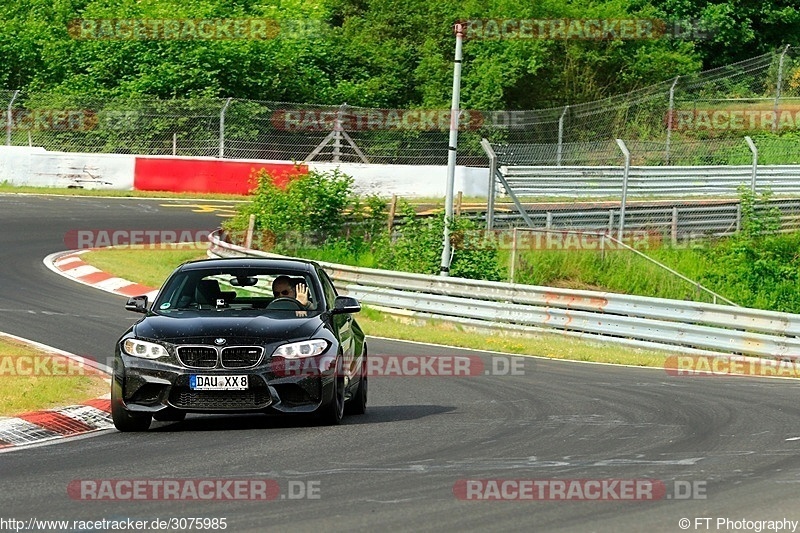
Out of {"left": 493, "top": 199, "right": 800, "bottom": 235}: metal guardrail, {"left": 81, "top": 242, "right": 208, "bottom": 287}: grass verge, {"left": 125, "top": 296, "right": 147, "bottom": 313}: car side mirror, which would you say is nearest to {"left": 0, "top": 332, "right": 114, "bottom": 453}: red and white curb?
{"left": 125, "top": 296, "right": 147, "bottom": 313}: car side mirror

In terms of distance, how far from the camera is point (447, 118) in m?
42.6

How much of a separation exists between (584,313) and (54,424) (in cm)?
1017

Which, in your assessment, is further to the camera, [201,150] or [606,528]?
[201,150]

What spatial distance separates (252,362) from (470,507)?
11.7 feet

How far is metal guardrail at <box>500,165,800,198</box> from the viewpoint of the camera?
3647 centimetres

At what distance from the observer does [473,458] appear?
9523 mm

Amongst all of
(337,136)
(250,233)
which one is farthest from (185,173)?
(250,233)

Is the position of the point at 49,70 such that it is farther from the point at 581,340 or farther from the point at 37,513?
the point at 37,513

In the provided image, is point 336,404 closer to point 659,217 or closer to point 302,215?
point 302,215

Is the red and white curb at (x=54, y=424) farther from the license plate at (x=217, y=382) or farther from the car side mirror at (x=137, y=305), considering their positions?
the license plate at (x=217, y=382)

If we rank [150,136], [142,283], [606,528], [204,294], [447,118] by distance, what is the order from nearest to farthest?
[606,528] → [204,294] → [142,283] → [150,136] → [447,118]

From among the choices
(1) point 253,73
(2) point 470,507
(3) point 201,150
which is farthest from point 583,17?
(2) point 470,507

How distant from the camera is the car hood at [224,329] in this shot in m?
10.9

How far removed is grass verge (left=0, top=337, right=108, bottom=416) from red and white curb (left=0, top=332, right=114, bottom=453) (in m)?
0.18
